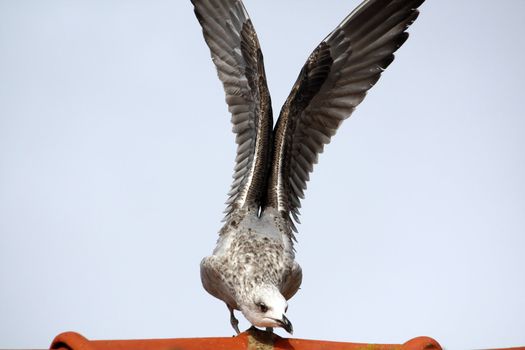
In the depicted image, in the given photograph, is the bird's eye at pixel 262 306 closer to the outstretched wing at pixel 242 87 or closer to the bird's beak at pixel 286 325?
the bird's beak at pixel 286 325

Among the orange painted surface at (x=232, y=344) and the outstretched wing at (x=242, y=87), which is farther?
the outstretched wing at (x=242, y=87)

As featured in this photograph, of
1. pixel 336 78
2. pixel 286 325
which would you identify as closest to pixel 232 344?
pixel 286 325

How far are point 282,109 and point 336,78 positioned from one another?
36.5 inches

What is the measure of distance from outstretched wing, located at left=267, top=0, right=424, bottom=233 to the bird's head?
2473 millimetres

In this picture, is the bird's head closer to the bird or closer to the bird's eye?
the bird's eye

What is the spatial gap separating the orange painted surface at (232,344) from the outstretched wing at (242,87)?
126 inches

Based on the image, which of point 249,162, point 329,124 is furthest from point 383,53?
point 249,162

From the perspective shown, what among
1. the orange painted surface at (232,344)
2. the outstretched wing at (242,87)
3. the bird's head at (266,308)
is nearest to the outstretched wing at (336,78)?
the outstretched wing at (242,87)

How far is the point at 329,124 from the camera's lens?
32.8ft

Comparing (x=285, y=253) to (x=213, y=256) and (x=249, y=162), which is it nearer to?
(x=213, y=256)

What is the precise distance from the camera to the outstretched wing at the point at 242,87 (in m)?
9.10

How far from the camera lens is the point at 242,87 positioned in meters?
10.1

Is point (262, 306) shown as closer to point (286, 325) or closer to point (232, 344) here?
point (286, 325)

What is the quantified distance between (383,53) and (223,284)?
3742 millimetres
